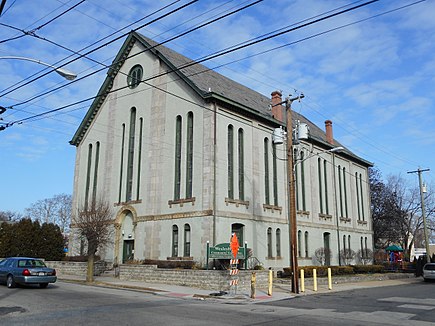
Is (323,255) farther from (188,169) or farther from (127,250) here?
(127,250)

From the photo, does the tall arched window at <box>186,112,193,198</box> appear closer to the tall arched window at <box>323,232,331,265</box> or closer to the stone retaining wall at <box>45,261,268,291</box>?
the stone retaining wall at <box>45,261,268,291</box>

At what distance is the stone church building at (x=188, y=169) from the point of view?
2817cm

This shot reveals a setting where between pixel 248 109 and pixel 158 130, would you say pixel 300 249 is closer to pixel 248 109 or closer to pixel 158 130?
pixel 248 109

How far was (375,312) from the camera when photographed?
13.9 m

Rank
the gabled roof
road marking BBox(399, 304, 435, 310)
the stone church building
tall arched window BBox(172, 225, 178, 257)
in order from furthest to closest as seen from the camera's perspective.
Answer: the gabled roof < tall arched window BBox(172, 225, 178, 257) < the stone church building < road marking BBox(399, 304, 435, 310)

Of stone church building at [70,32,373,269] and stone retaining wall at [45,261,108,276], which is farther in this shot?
stone retaining wall at [45,261,108,276]

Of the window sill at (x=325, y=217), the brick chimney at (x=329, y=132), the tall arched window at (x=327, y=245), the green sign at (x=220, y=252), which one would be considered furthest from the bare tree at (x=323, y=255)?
the green sign at (x=220, y=252)

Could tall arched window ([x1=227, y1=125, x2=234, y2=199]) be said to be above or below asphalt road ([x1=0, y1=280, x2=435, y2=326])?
above

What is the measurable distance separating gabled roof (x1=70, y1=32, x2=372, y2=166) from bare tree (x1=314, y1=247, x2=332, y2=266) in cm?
1020

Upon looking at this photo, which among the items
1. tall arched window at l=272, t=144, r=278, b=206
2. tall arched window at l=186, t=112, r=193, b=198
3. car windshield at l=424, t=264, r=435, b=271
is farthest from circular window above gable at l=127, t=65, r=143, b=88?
car windshield at l=424, t=264, r=435, b=271

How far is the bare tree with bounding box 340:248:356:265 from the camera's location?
41781mm

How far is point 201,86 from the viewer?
1182 inches

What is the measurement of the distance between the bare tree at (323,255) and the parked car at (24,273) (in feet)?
79.3

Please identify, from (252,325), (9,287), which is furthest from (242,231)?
(252,325)
